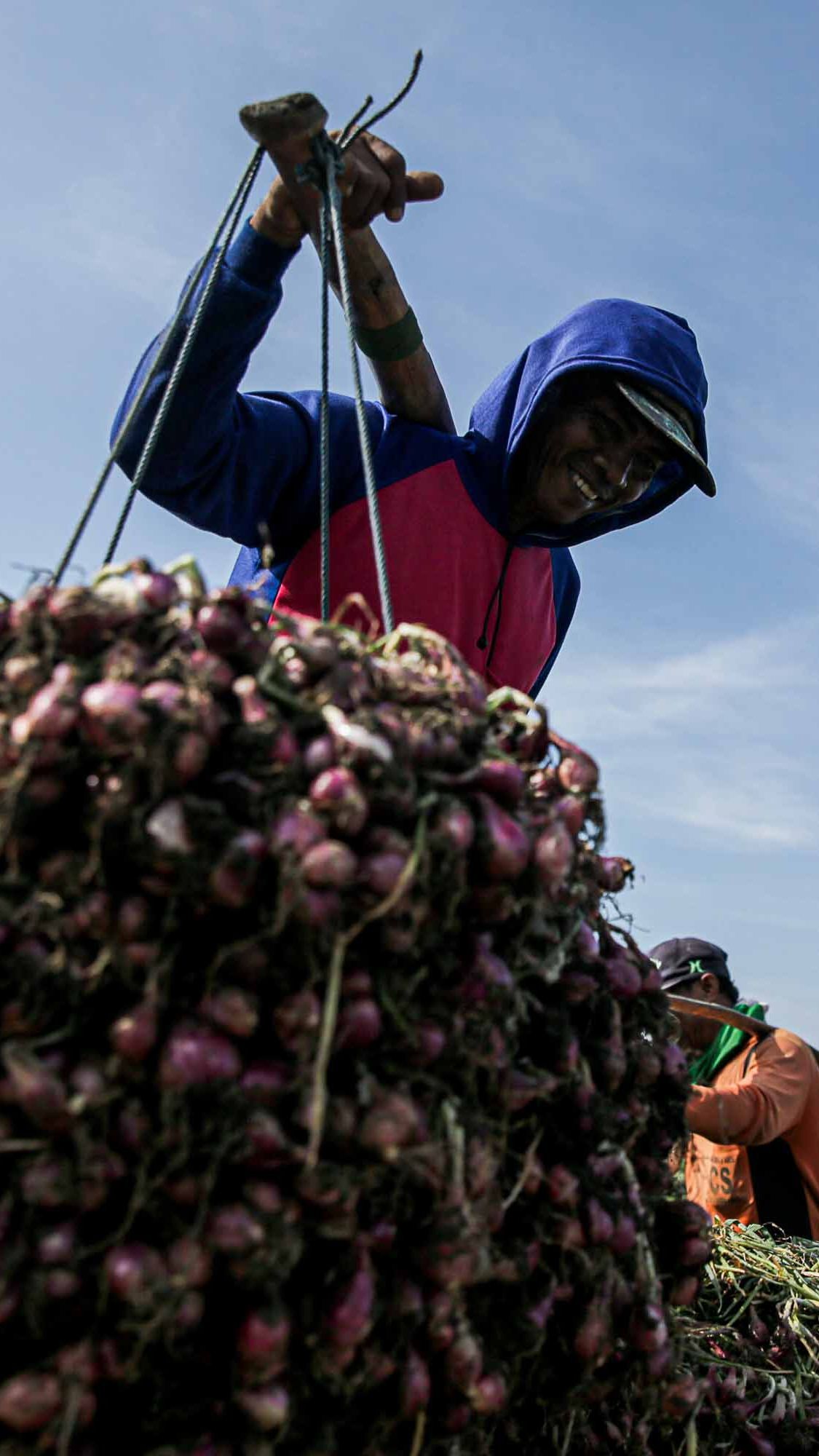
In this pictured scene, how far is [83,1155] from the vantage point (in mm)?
675

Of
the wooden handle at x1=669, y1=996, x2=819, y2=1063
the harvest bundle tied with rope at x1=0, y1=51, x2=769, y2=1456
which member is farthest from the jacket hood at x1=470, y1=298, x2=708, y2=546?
the harvest bundle tied with rope at x1=0, y1=51, x2=769, y2=1456

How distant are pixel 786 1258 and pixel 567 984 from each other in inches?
41.7

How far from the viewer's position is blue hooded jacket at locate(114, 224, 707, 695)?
1.73m

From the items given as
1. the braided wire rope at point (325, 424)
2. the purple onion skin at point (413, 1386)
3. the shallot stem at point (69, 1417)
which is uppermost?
the braided wire rope at point (325, 424)

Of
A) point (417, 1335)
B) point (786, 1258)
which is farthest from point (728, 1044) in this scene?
point (417, 1335)

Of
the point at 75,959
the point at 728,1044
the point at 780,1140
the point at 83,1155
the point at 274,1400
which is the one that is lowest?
the point at 274,1400

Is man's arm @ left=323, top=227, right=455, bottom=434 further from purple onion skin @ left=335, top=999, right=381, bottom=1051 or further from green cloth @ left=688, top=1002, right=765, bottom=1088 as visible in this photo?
green cloth @ left=688, top=1002, right=765, bottom=1088

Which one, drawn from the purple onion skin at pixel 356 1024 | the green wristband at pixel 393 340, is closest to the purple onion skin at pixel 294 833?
the purple onion skin at pixel 356 1024

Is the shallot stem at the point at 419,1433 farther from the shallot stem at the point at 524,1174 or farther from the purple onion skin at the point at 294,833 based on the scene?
the purple onion skin at the point at 294,833

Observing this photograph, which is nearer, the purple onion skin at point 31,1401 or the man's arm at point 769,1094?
the purple onion skin at point 31,1401

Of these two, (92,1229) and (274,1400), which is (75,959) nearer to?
(92,1229)

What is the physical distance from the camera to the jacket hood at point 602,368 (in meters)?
2.18

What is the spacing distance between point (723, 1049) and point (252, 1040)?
3636mm

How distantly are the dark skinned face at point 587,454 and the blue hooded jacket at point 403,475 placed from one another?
0.06 metres
